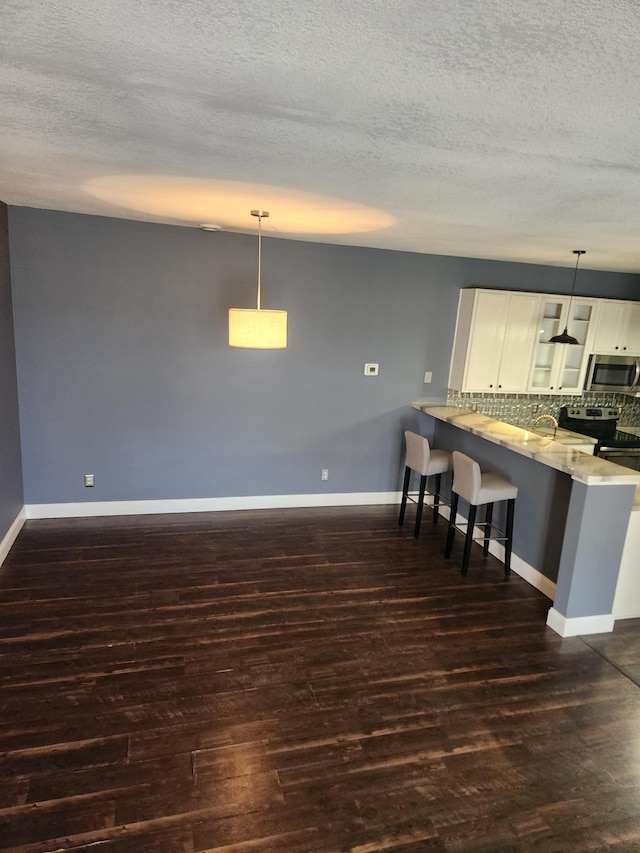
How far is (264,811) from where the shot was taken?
196 centimetres

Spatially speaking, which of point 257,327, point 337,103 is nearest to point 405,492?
point 257,327

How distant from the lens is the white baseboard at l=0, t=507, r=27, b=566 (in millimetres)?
3656

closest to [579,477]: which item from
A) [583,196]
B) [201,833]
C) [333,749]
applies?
[583,196]

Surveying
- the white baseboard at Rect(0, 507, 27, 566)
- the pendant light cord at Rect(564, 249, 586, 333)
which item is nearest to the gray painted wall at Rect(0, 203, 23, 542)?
the white baseboard at Rect(0, 507, 27, 566)

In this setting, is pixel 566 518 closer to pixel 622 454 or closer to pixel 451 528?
pixel 451 528

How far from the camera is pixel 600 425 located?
17.3 ft

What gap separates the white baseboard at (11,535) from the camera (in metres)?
3.66

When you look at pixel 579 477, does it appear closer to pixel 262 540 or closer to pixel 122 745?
pixel 262 540

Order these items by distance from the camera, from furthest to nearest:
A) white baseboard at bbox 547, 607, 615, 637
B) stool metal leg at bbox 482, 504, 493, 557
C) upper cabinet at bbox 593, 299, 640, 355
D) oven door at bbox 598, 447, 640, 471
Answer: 1. upper cabinet at bbox 593, 299, 640, 355
2. oven door at bbox 598, 447, 640, 471
3. stool metal leg at bbox 482, 504, 493, 557
4. white baseboard at bbox 547, 607, 615, 637

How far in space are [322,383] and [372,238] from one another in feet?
4.56

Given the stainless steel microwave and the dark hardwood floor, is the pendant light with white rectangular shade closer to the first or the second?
the dark hardwood floor

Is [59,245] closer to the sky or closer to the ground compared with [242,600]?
closer to the sky

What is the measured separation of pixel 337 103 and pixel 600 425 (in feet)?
16.1

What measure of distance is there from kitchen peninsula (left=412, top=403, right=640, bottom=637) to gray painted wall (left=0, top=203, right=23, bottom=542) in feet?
11.8
